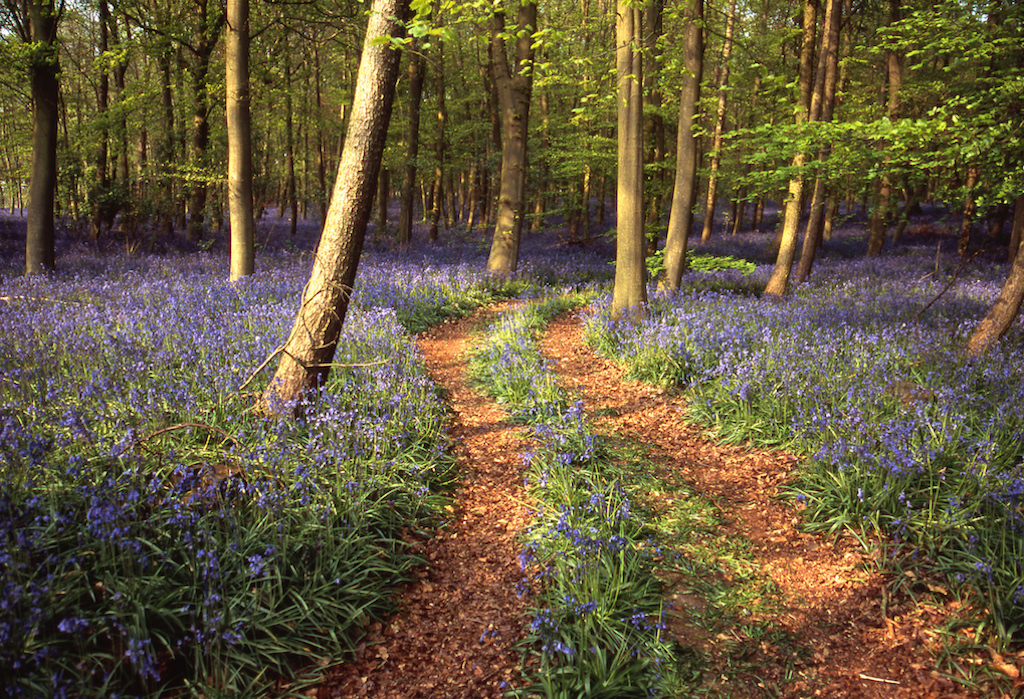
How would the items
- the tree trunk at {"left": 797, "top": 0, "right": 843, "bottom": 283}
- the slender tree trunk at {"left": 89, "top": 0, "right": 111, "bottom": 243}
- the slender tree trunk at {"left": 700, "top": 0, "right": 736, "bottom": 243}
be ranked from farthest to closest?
1. the slender tree trunk at {"left": 700, "top": 0, "right": 736, "bottom": 243}
2. the slender tree trunk at {"left": 89, "top": 0, "right": 111, "bottom": 243}
3. the tree trunk at {"left": 797, "top": 0, "right": 843, "bottom": 283}

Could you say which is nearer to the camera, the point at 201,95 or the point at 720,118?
the point at 201,95

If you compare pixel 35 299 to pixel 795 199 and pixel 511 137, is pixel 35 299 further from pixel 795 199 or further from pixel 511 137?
pixel 795 199

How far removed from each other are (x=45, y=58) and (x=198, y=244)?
8.06 m

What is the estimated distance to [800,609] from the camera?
3.67 metres

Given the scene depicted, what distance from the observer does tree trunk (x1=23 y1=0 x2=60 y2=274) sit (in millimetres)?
10398

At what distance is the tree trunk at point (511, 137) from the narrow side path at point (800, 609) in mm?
9816

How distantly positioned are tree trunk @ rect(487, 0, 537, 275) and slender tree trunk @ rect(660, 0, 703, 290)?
423cm

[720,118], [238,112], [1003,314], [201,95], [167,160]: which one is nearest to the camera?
[1003,314]

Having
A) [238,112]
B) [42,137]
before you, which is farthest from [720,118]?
[42,137]

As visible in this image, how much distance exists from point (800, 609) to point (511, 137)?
13035 millimetres

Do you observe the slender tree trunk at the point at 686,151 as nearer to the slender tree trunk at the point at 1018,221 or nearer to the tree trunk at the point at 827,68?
the tree trunk at the point at 827,68

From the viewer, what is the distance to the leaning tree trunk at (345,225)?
16.6ft

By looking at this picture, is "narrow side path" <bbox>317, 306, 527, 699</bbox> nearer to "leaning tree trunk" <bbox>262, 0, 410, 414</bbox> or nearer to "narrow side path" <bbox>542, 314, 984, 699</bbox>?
"narrow side path" <bbox>542, 314, 984, 699</bbox>

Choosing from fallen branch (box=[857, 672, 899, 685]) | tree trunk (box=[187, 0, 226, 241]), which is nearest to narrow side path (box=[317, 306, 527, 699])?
fallen branch (box=[857, 672, 899, 685])
